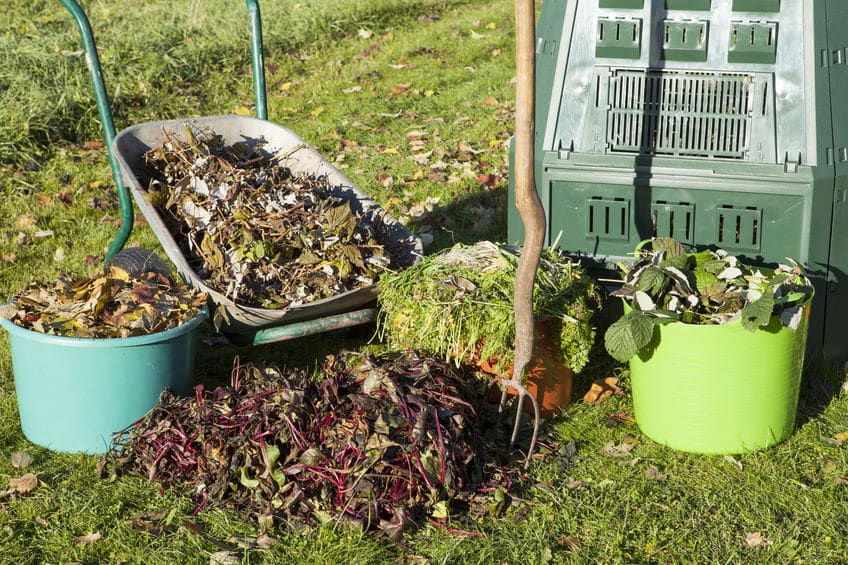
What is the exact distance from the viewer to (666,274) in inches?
150

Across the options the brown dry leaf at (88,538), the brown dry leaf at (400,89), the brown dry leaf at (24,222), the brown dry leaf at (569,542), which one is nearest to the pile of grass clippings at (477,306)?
the brown dry leaf at (569,542)

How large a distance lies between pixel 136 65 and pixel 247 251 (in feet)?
16.0

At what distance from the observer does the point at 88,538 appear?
3.39 metres

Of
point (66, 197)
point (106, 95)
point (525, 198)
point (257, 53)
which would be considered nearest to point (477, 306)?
point (525, 198)

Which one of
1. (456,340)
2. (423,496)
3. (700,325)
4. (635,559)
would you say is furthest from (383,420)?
(700,325)

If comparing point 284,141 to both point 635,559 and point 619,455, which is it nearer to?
point 619,455

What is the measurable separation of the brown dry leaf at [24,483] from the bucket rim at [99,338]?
0.54 metres

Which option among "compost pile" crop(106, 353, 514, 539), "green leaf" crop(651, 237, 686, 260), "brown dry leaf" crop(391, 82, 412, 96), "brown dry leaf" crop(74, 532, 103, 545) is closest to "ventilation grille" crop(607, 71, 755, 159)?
→ "green leaf" crop(651, 237, 686, 260)

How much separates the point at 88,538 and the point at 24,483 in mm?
487

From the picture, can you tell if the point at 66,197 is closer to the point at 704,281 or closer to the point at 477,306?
the point at 477,306

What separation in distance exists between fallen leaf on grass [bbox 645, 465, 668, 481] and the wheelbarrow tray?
Answer: 1.41 metres

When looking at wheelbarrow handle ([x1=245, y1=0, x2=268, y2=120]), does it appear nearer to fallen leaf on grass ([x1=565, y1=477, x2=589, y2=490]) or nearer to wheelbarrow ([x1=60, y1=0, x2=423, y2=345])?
wheelbarrow ([x1=60, y1=0, x2=423, y2=345])

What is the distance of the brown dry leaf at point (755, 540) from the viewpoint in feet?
10.9

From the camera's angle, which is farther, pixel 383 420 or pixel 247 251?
pixel 247 251
